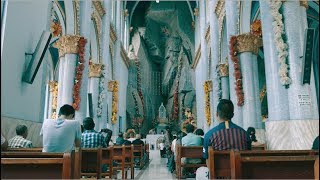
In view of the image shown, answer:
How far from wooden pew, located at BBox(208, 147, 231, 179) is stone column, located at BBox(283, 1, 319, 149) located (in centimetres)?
303

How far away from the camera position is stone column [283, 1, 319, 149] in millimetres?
5312

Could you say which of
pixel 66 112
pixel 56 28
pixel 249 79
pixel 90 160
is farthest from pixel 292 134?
pixel 56 28

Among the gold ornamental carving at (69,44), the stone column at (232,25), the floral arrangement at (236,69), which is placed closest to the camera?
the floral arrangement at (236,69)

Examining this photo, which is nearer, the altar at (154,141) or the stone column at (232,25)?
the stone column at (232,25)

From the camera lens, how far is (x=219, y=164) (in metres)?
2.90

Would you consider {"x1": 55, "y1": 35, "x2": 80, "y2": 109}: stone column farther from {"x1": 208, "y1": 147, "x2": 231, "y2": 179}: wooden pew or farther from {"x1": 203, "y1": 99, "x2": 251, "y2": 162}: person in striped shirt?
{"x1": 208, "y1": 147, "x2": 231, "y2": 179}: wooden pew

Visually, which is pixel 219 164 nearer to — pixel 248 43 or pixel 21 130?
pixel 21 130

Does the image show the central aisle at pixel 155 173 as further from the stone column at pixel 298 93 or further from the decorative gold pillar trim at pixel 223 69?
the decorative gold pillar trim at pixel 223 69

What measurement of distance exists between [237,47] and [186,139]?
12.8 feet

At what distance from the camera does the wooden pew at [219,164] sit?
2855 millimetres

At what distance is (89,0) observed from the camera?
10.5m

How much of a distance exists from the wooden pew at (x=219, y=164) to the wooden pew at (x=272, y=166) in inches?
28.9

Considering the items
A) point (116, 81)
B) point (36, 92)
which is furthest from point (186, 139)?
point (116, 81)

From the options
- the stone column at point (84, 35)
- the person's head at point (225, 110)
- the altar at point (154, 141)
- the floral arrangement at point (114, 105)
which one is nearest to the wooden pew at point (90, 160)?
the person's head at point (225, 110)
